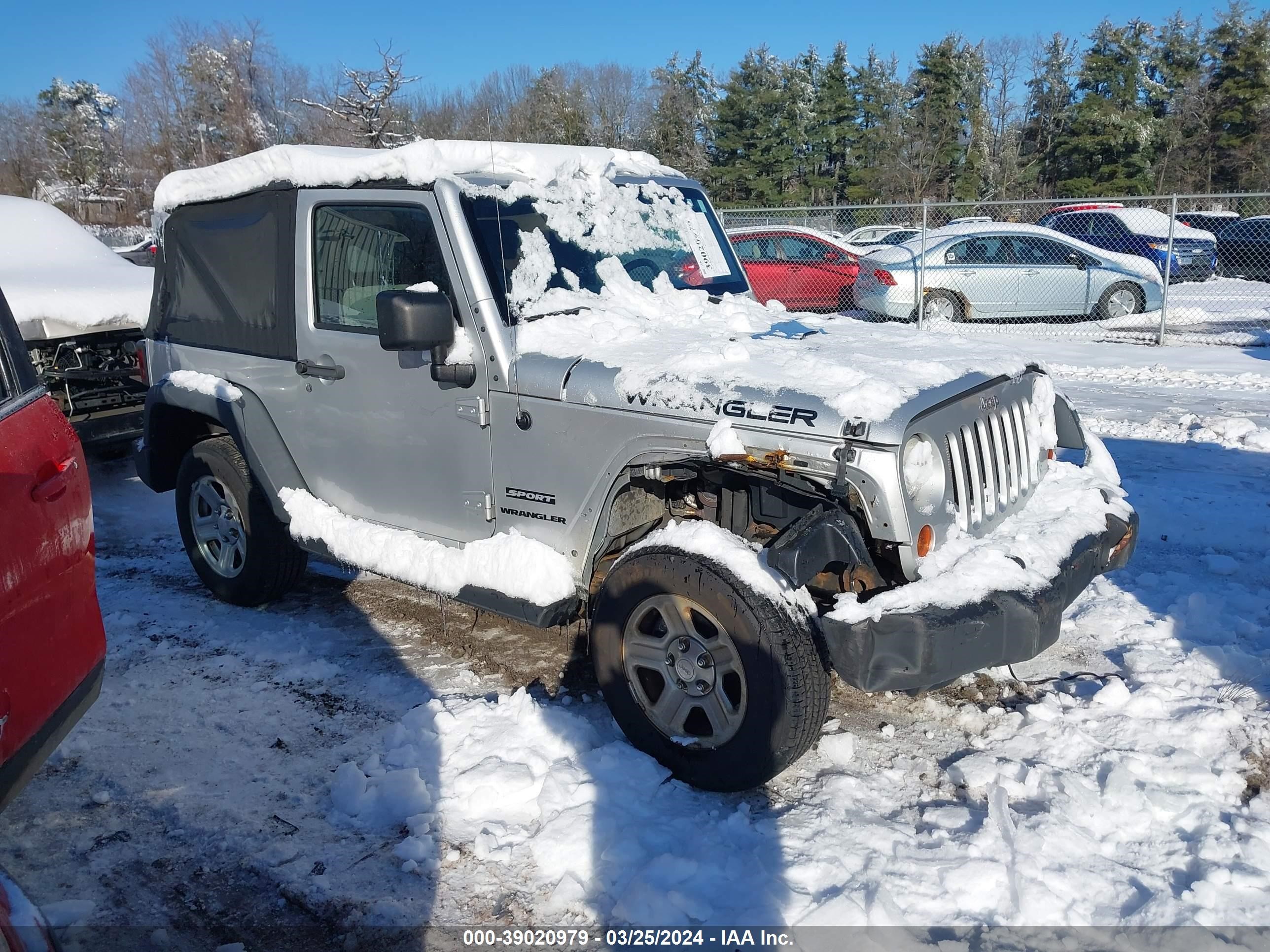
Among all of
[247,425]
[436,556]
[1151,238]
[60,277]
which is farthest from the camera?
[1151,238]

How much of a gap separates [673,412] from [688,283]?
1.51 m

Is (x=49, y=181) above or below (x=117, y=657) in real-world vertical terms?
above

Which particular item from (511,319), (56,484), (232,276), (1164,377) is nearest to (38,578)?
(56,484)

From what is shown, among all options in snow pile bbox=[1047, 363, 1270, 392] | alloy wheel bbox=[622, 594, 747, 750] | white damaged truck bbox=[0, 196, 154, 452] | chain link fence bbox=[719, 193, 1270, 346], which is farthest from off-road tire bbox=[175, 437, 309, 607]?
chain link fence bbox=[719, 193, 1270, 346]

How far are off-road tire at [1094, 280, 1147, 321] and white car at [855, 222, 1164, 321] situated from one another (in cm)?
1

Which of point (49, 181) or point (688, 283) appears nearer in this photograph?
point (688, 283)

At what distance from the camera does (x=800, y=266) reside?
15234mm

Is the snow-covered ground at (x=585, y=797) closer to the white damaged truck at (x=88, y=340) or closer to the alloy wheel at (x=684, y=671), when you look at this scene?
the alloy wheel at (x=684, y=671)

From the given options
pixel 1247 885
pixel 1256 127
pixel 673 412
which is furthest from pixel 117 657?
pixel 1256 127

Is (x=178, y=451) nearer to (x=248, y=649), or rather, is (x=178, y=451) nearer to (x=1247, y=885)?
(x=248, y=649)

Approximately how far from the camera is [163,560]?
621 centimetres

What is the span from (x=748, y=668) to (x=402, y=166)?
8.34 ft

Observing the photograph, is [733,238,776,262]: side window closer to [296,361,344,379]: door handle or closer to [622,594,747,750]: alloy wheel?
[296,361,344,379]: door handle

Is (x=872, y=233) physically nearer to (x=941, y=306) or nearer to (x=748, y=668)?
(x=941, y=306)
